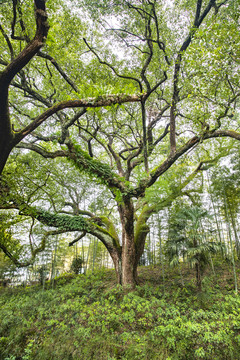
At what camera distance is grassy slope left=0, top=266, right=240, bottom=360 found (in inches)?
154

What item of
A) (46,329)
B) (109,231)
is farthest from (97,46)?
(46,329)

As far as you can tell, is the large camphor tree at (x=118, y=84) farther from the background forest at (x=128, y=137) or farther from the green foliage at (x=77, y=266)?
the green foliage at (x=77, y=266)

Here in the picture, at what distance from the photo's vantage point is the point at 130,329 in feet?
16.3

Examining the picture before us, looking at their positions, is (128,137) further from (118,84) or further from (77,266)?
(77,266)

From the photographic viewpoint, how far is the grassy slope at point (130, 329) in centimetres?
391

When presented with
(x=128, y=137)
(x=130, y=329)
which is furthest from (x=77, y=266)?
(x=128, y=137)

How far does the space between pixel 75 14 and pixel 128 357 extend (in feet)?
28.5

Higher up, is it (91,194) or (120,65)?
(120,65)

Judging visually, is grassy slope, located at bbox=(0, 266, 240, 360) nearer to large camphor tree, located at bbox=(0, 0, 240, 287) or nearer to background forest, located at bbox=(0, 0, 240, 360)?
background forest, located at bbox=(0, 0, 240, 360)

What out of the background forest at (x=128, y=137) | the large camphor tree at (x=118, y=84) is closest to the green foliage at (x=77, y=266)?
the background forest at (x=128, y=137)

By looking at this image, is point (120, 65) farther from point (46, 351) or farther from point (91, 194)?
point (46, 351)

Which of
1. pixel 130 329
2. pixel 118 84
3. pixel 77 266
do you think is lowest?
pixel 130 329

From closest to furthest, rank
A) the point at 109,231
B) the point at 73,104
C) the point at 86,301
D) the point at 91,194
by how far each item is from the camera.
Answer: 1. the point at 73,104
2. the point at 86,301
3. the point at 109,231
4. the point at 91,194

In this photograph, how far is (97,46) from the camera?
619 cm
